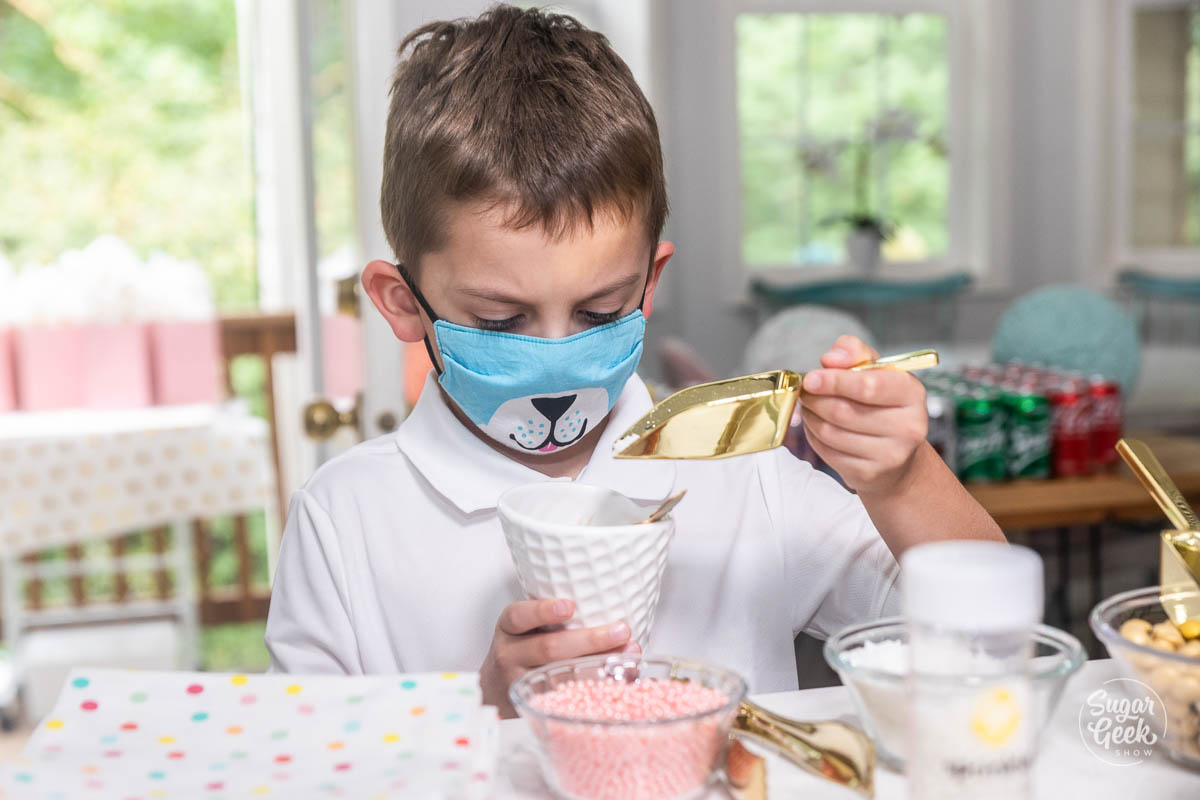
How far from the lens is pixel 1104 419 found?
200 centimetres

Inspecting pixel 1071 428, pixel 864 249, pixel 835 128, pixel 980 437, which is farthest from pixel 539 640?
pixel 835 128

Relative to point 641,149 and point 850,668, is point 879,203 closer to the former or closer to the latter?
point 641,149

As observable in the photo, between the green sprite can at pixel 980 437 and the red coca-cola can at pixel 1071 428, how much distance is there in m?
0.11

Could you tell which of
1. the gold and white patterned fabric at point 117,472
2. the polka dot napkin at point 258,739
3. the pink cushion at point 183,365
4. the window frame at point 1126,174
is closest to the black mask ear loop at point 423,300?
the polka dot napkin at point 258,739

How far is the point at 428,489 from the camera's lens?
87cm

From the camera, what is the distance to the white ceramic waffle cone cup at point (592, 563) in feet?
1.85

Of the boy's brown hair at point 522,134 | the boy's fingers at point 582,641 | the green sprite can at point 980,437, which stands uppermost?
the boy's brown hair at point 522,134

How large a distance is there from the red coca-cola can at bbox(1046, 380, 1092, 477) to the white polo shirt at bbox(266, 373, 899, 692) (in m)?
1.20

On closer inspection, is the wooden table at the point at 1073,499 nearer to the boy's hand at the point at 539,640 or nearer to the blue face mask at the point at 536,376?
the blue face mask at the point at 536,376

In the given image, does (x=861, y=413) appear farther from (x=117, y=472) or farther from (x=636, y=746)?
(x=117, y=472)

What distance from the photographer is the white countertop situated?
53 cm

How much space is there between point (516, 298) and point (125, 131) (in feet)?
19.2

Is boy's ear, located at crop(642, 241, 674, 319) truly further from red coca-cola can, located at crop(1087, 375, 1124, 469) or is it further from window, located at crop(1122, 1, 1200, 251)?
window, located at crop(1122, 1, 1200, 251)

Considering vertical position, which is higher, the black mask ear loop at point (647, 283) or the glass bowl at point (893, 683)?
the black mask ear loop at point (647, 283)
